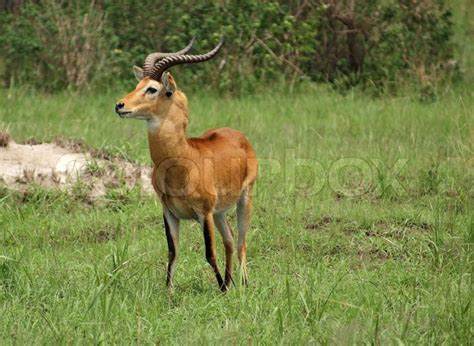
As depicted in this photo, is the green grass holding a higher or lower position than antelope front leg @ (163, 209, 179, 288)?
lower

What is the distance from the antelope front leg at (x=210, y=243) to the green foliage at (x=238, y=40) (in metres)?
6.50

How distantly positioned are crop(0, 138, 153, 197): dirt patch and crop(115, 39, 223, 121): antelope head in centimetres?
226

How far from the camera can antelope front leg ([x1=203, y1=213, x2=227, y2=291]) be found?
20.4 feet

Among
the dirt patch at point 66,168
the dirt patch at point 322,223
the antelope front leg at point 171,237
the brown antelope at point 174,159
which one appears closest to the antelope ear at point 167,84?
the brown antelope at point 174,159

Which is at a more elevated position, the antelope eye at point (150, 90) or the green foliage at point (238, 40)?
the antelope eye at point (150, 90)

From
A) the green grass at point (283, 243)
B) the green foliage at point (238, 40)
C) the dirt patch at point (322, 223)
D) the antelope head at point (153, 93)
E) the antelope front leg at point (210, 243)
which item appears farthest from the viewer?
the green foliage at point (238, 40)

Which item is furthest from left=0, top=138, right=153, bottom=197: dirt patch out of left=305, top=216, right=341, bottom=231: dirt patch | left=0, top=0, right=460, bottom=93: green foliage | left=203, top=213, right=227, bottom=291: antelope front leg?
left=0, top=0, right=460, bottom=93: green foliage

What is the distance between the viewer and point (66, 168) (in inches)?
335

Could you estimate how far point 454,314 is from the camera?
17.0 feet

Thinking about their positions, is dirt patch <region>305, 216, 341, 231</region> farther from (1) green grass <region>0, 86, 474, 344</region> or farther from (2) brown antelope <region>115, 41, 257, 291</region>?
(2) brown antelope <region>115, 41, 257, 291</region>

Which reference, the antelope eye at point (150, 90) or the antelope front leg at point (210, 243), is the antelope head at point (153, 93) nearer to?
the antelope eye at point (150, 90)

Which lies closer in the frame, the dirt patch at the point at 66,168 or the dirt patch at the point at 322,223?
the dirt patch at the point at 322,223

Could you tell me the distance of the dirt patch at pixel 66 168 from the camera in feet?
27.3

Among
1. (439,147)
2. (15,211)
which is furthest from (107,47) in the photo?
(15,211)
